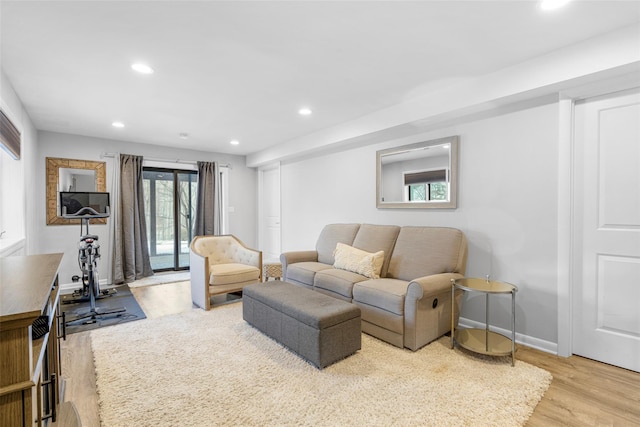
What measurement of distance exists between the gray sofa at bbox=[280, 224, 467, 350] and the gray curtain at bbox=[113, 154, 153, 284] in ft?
9.28

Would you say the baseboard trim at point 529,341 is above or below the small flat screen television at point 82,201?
below

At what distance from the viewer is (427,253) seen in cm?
303

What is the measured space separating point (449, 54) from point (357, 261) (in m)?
2.10

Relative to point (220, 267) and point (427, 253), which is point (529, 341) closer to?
point (427, 253)

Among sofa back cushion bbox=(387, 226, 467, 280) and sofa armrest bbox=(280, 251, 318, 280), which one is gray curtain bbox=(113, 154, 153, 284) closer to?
sofa armrest bbox=(280, 251, 318, 280)

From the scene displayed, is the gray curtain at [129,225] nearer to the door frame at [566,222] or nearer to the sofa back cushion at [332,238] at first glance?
the sofa back cushion at [332,238]

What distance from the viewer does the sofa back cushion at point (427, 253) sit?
113 inches

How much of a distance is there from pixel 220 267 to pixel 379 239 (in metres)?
2.07

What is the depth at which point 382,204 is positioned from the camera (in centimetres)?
380

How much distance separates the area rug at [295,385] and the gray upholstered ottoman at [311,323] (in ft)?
0.31

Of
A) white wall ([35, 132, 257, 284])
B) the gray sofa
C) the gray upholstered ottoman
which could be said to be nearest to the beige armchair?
the gray sofa

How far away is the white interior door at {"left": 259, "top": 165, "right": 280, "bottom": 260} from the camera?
5.88m

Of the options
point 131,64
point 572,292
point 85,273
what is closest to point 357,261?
point 572,292

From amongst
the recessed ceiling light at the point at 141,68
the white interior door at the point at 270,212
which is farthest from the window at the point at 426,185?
the white interior door at the point at 270,212
